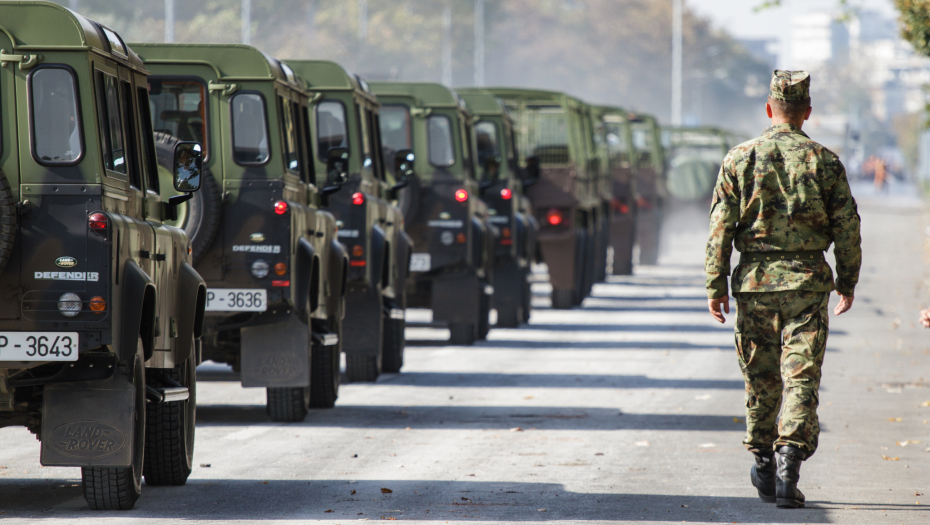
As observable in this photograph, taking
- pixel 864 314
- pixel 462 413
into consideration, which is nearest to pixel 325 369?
pixel 462 413

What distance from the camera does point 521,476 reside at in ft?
28.7

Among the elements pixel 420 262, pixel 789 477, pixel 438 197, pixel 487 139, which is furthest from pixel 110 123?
pixel 487 139

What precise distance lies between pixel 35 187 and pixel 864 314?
17681mm

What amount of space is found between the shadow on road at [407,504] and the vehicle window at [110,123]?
1593 millimetres

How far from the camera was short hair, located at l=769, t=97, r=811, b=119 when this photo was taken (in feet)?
25.2

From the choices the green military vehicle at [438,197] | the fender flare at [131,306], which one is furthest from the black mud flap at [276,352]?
the green military vehicle at [438,197]

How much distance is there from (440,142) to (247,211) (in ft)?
22.7

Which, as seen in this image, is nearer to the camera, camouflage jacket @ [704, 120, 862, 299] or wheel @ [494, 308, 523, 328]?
camouflage jacket @ [704, 120, 862, 299]

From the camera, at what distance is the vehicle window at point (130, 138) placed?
768cm

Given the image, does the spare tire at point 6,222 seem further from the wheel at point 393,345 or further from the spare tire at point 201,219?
the wheel at point 393,345

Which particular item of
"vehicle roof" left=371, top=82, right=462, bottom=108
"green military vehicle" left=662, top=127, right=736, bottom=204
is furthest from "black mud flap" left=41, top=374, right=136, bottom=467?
"green military vehicle" left=662, top=127, right=736, bottom=204

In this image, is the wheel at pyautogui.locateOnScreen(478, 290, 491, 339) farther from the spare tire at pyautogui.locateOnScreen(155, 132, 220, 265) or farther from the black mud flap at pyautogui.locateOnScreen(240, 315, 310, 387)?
the spare tire at pyautogui.locateOnScreen(155, 132, 220, 265)

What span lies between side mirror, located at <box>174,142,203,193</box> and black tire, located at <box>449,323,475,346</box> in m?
10.2

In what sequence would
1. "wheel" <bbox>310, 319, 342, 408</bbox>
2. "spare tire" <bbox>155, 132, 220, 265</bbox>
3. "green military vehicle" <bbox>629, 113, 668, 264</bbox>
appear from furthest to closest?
"green military vehicle" <bbox>629, 113, 668, 264</bbox>
"wheel" <bbox>310, 319, 342, 408</bbox>
"spare tire" <bbox>155, 132, 220, 265</bbox>
